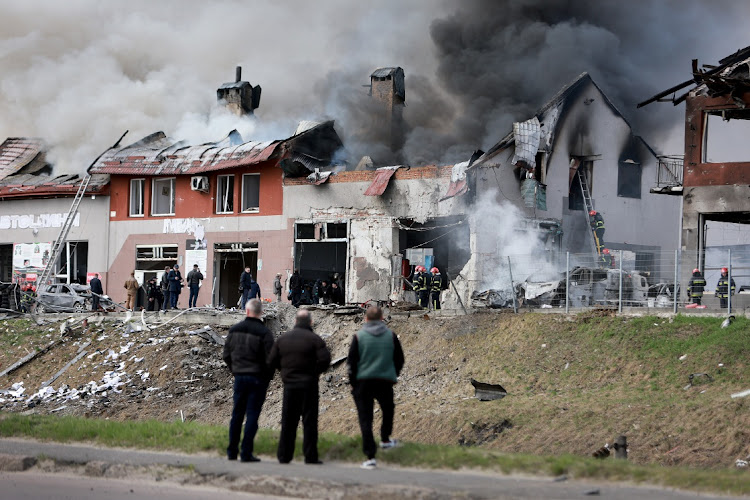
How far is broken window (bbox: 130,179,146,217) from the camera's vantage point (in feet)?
132

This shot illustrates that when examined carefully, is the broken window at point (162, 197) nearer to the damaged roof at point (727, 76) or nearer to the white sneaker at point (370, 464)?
the damaged roof at point (727, 76)

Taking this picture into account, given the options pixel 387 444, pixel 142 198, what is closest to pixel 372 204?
pixel 142 198

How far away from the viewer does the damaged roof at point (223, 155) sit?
119 ft

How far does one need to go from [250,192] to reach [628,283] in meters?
19.3

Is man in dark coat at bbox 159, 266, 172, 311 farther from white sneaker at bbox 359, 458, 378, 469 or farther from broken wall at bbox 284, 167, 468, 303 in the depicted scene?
white sneaker at bbox 359, 458, 378, 469

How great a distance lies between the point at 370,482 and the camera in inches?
351

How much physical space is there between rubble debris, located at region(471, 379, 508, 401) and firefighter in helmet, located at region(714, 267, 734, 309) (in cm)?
544

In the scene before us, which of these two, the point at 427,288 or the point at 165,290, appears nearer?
the point at 427,288

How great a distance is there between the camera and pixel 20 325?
30328 millimetres

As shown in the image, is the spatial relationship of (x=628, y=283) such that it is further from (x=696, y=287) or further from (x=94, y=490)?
(x=94, y=490)

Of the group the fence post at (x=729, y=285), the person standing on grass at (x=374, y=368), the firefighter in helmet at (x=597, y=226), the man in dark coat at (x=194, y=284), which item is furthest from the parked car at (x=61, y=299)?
the person standing on grass at (x=374, y=368)

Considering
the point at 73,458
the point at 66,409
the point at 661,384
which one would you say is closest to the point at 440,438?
the point at 661,384

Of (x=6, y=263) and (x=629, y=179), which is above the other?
(x=629, y=179)

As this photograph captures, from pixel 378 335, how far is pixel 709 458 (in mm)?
6590
